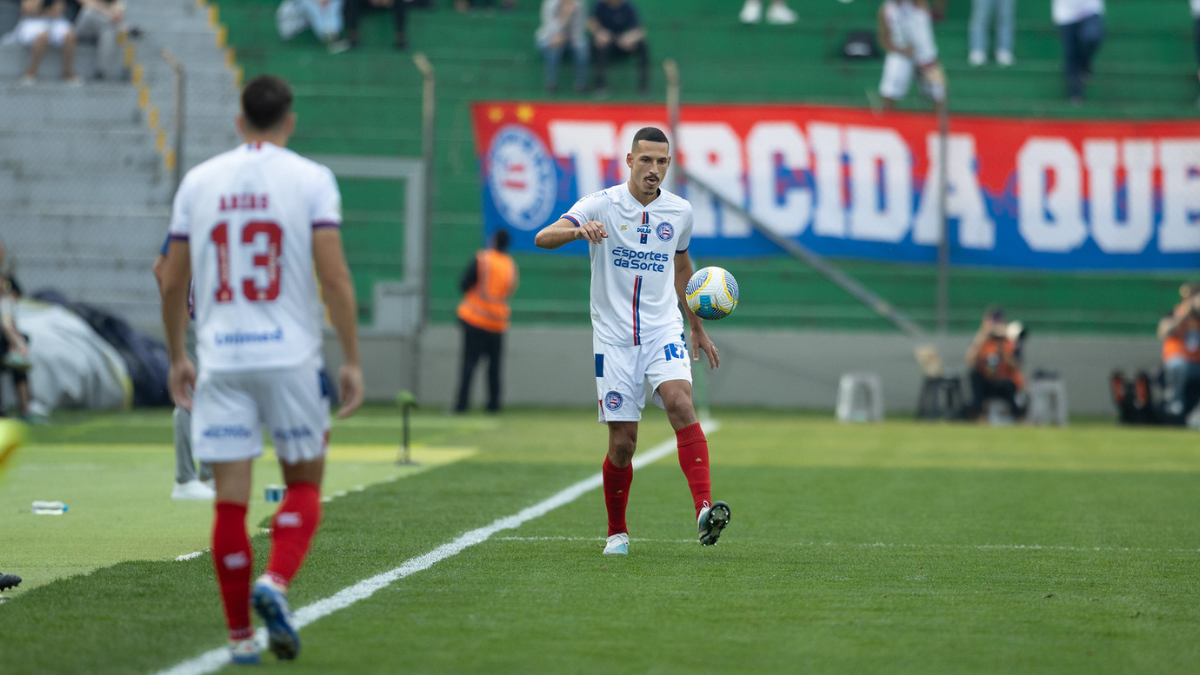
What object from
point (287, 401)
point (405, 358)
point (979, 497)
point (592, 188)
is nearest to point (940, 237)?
point (592, 188)

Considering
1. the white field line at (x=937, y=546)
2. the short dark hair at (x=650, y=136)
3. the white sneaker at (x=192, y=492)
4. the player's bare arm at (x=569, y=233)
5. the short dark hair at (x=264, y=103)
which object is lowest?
the white sneaker at (x=192, y=492)

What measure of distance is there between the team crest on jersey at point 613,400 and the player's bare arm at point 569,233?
800 millimetres

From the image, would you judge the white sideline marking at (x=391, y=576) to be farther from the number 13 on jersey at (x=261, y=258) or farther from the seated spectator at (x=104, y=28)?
Result: the seated spectator at (x=104, y=28)

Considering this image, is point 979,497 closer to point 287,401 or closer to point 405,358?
point 287,401

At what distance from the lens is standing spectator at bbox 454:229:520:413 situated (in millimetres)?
19625

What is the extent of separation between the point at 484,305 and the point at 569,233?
12.7 meters

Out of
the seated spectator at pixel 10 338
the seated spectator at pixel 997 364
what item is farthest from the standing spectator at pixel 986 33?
the seated spectator at pixel 10 338

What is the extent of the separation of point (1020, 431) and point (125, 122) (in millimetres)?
13903

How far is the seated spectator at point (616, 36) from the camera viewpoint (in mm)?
23328

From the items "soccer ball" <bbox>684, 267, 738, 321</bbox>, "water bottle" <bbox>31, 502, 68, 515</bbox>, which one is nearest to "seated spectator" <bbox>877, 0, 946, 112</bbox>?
"soccer ball" <bbox>684, 267, 738, 321</bbox>

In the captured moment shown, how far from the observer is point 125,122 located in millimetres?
23562

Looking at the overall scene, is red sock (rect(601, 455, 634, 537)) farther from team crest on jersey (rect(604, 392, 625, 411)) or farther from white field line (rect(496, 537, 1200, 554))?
white field line (rect(496, 537, 1200, 554))

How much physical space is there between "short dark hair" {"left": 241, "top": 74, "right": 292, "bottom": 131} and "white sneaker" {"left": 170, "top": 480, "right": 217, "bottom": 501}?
231 inches

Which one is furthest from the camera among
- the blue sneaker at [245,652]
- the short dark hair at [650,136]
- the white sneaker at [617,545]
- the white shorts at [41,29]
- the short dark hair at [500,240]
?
the white shorts at [41,29]
